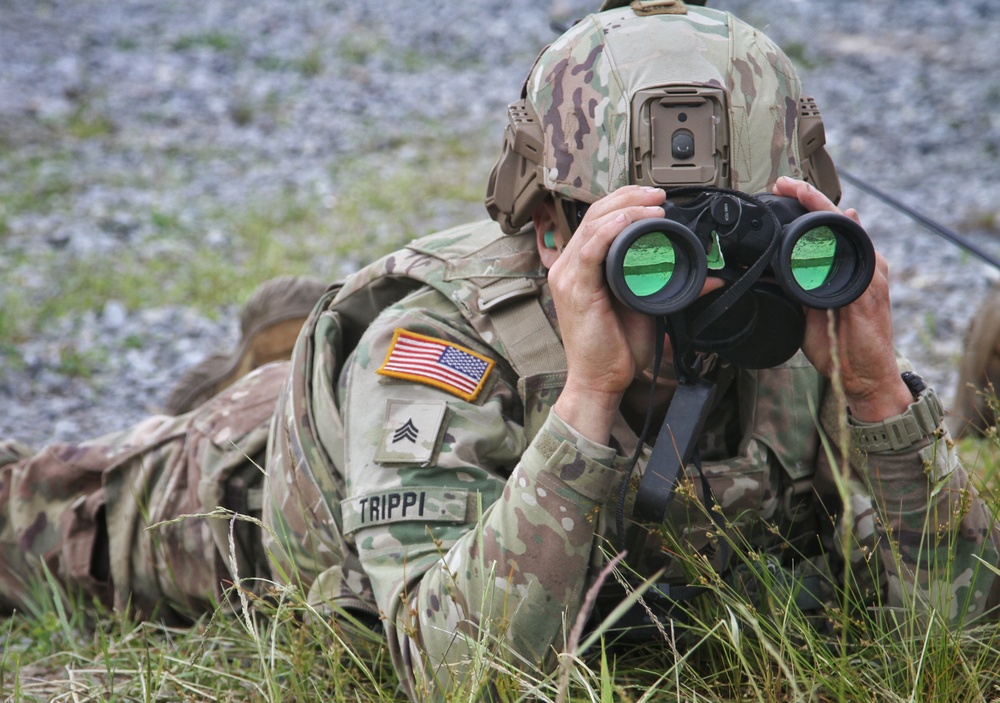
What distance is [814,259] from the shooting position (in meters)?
1.92

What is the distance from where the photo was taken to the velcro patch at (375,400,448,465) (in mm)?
2107

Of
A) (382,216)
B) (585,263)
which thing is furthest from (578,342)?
(382,216)

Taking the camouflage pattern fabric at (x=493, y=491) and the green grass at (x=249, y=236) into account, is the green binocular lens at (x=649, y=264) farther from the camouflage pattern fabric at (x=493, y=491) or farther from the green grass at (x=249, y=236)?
the green grass at (x=249, y=236)

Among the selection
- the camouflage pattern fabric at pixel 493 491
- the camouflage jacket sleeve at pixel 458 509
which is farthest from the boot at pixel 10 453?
the camouflage jacket sleeve at pixel 458 509

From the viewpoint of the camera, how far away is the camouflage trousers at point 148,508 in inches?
116

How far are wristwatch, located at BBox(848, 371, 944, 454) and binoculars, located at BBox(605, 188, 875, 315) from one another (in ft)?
0.92

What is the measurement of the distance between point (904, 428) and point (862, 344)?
7.3 inches

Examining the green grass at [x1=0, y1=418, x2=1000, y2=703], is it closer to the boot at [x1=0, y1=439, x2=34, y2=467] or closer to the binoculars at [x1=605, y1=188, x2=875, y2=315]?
the binoculars at [x1=605, y1=188, x2=875, y2=315]

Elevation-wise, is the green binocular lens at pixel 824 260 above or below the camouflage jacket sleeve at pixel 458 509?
above

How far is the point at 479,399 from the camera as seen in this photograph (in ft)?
7.16

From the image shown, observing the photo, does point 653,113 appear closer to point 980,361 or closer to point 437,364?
point 437,364

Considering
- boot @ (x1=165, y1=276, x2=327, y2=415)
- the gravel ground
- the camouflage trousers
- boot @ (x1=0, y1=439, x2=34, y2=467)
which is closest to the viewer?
the camouflage trousers

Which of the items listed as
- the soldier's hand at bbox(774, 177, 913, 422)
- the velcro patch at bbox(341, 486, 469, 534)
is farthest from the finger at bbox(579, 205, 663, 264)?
the velcro patch at bbox(341, 486, 469, 534)

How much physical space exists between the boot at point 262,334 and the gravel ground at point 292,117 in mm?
1019
